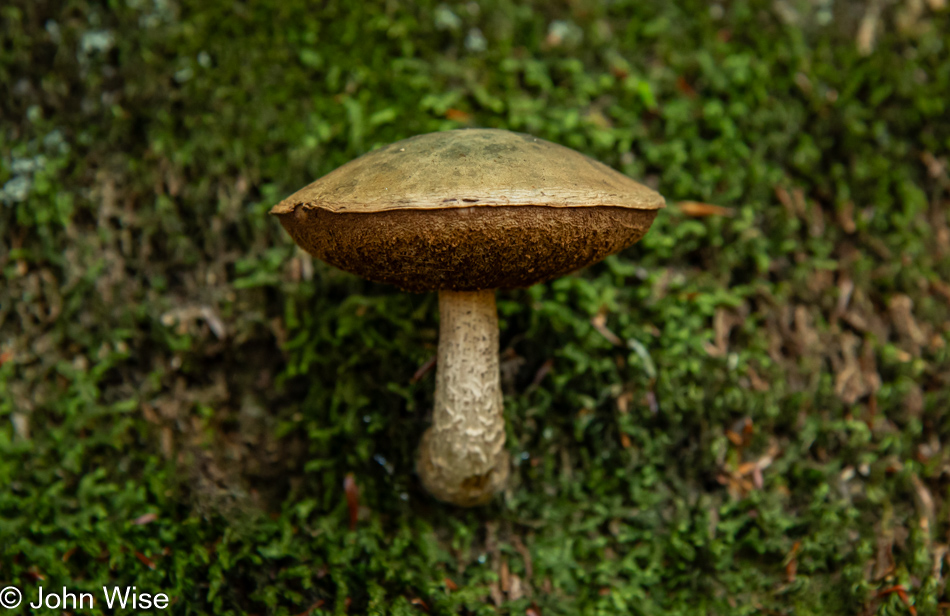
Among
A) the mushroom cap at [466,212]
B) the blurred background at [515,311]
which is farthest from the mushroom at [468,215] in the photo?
the blurred background at [515,311]

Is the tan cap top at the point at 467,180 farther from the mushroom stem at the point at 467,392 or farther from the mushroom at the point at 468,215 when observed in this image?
the mushroom stem at the point at 467,392

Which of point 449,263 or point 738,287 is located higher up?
point 449,263

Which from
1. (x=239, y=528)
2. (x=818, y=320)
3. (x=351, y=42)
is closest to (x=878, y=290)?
(x=818, y=320)

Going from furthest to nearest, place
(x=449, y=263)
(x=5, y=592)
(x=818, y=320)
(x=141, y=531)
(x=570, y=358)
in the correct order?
(x=818, y=320) < (x=570, y=358) < (x=141, y=531) < (x=5, y=592) < (x=449, y=263)

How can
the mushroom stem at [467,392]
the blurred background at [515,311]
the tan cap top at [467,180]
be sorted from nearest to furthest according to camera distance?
the tan cap top at [467,180], the mushroom stem at [467,392], the blurred background at [515,311]

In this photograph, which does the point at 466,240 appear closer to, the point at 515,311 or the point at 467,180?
the point at 467,180

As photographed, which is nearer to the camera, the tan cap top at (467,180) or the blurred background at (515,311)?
the tan cap top at (467,180)

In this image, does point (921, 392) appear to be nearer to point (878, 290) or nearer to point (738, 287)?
point (878, 290)
